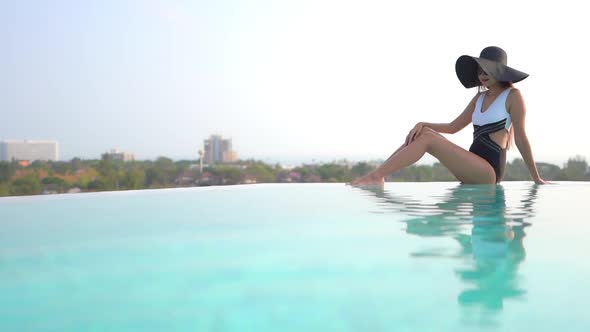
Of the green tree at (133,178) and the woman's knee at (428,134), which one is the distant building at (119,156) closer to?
the green tree at (133,178)

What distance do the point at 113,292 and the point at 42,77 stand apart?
246 ft

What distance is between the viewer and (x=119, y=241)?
2697 mm

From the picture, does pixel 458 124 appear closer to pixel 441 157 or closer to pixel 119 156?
pixel 441 157

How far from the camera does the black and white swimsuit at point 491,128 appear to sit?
570 cm

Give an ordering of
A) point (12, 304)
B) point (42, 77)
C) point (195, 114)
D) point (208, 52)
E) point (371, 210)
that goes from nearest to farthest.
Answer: point (12, 304)
point (371, 210)
point (208, 52)
point (195, 114)
point (42, 77)

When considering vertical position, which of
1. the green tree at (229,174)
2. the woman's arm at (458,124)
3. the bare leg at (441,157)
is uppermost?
the woman's arm at (458,124)

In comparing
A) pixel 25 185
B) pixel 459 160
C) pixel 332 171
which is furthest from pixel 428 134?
pixel 25 185

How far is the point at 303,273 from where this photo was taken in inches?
75.8

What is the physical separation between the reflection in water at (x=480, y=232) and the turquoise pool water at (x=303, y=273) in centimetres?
1

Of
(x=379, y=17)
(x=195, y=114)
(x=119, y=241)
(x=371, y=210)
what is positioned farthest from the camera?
(x=195, y=114)

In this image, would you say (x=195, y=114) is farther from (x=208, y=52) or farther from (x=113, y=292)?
(x=113, y=292)

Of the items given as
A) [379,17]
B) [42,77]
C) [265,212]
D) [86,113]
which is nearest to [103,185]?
[86,113]

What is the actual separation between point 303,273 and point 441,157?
4328mm

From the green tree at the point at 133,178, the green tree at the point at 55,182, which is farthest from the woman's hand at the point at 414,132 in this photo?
the green tree at the point at 55,182
